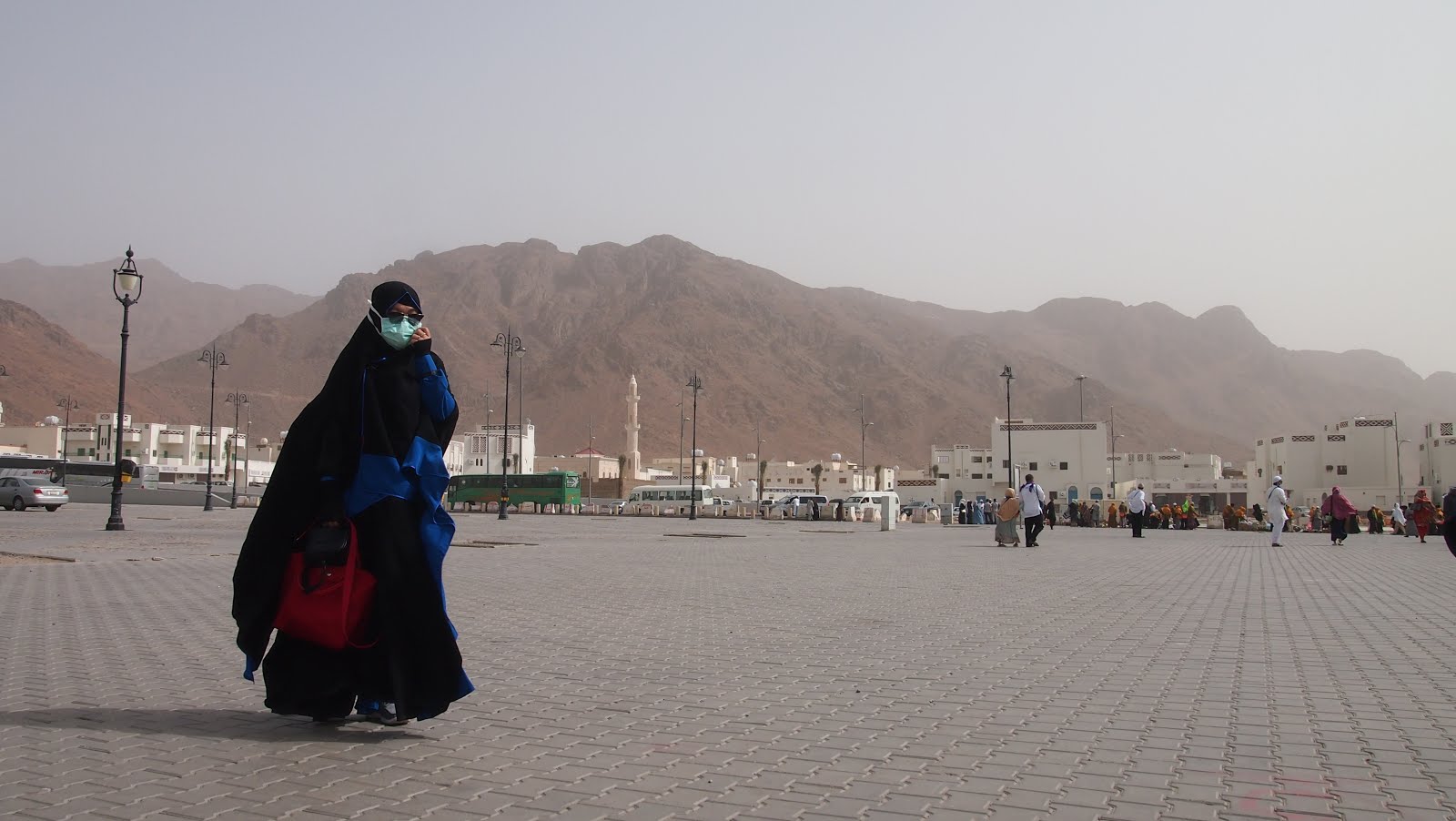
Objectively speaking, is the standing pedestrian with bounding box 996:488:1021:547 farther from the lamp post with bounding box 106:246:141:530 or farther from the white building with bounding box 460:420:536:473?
the white building with bounding box 460:420:536:473

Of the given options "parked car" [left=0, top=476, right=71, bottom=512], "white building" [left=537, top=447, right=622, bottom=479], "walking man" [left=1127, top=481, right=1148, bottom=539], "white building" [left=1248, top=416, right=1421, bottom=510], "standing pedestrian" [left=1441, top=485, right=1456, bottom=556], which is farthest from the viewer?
"white building" [left=537, top=447, right=622, bottom=479]

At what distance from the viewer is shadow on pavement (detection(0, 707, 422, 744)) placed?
4.52m

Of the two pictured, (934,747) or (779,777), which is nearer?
(779,777)

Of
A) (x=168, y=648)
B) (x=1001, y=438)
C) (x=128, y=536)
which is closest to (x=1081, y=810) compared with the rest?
(x=168, y=648)

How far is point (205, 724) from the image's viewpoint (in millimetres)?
4703

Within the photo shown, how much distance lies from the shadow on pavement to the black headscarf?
1.09ft

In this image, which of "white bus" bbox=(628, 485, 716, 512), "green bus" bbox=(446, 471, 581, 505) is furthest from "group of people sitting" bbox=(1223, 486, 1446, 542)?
"green bus" bbox=(446, 471, 581, 505)

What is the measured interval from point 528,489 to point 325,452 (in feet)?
192

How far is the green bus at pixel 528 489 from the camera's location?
61.2 m

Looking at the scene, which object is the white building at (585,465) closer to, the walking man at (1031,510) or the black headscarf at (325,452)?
the walking man at (1031,510)

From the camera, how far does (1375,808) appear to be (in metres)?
3.53

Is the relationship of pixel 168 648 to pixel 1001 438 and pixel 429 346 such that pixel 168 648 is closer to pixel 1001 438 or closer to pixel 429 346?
pixel 429 346

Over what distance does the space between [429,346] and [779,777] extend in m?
2.40

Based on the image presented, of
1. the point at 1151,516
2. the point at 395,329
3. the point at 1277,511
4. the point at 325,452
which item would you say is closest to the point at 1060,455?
the point at 1151,516
